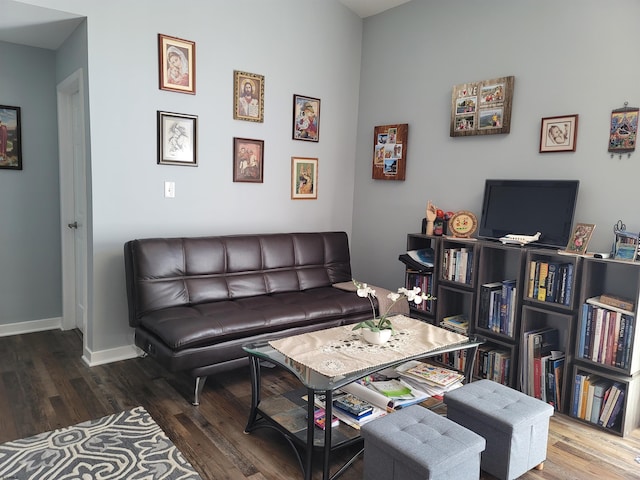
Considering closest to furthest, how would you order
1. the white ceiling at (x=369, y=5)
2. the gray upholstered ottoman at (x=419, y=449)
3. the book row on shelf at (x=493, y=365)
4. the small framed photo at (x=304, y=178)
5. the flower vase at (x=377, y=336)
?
the gray upholstered ottoman at (x=419, y=449), the flower vase at (x=377, y=336), the book row on shelf at (x=493, y=365), the white ceiling at (x=369, y=5), the small framed photo at (x=304, y=178)

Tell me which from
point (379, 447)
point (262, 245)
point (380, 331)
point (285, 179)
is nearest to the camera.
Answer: point (379, 447)

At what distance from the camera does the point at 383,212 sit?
4.43 m

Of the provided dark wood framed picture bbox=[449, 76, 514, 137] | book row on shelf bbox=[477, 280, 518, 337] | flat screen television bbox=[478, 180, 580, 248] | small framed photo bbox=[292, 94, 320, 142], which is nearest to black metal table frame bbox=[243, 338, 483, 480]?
book row on shelf bbox=[477, 280, 518, 337]

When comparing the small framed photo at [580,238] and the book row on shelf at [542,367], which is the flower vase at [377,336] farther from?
the small framed photo at [580,238]

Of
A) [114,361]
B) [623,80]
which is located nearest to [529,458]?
[623,80]

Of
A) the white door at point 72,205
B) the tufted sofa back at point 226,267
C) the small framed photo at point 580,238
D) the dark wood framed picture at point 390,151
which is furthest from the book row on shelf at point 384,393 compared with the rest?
the white door at point 72,205

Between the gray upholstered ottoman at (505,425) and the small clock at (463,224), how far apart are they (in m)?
1.43

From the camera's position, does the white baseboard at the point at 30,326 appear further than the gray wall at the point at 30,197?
Yes

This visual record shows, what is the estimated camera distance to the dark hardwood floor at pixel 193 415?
2.27m

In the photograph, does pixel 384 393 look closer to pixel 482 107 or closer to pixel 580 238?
pixel 580 238

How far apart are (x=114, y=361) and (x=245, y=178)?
67.4 inches

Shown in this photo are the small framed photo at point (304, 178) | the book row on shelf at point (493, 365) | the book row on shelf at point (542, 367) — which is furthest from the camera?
the small framed photo at point (304, 178)

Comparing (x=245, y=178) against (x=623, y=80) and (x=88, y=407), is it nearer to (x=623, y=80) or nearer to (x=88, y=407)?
(x=88, y=407)

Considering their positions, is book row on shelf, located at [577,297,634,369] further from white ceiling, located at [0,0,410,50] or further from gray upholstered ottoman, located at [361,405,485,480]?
white ceiling, located at [0,0,410,50]
